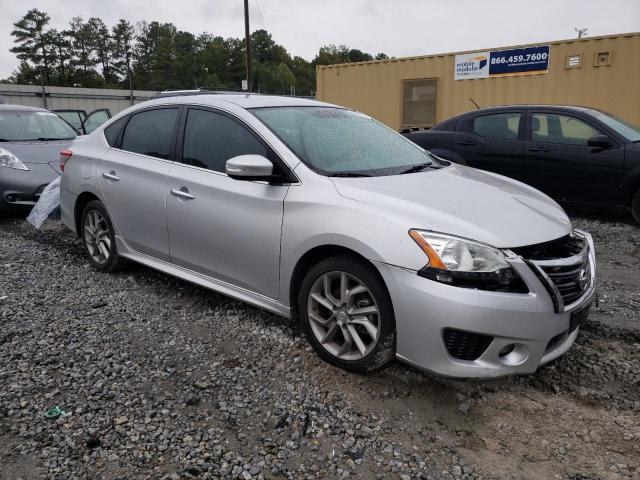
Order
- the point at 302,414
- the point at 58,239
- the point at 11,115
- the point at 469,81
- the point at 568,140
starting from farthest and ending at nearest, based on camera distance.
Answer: the point at 469,81 < the point at 11,115 < the point at 568,140 < the point at 58,239 < the point at 302,414

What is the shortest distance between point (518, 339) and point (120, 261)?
138 inches

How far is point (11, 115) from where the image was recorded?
8141 mm

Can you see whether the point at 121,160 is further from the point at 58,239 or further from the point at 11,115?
the point at 11,115

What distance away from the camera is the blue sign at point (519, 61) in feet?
36.3

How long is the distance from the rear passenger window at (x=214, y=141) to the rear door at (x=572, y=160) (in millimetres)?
4913

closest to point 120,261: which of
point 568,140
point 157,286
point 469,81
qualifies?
point 157,286

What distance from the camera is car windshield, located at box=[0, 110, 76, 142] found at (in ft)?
25.7

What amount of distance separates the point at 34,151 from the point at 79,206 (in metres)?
3.15

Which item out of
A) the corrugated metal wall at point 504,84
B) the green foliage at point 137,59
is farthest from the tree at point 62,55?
the corrugated metal wall at point 504,84

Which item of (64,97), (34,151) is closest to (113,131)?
Answer: (34,151)

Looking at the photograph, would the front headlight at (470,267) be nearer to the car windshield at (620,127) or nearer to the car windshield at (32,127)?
the car windshield at (620,127)

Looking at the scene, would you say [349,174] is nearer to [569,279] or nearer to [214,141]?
[214,141]

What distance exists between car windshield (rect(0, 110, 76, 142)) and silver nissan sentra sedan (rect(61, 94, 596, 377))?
436cm

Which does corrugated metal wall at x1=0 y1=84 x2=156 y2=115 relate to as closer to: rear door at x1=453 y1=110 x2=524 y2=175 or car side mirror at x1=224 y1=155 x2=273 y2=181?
rear door at x1=453 y1=110 x2=524 y2=175
